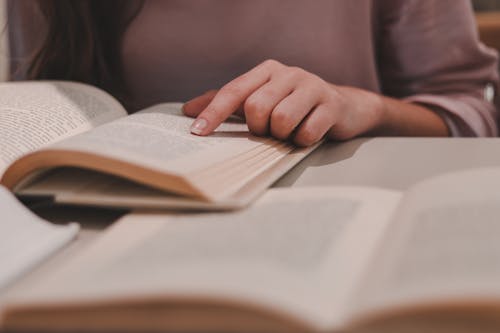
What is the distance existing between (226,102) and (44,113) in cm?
19

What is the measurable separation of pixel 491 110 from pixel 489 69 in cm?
9

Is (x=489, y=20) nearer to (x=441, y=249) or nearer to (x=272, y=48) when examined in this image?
(x=272, y=48)

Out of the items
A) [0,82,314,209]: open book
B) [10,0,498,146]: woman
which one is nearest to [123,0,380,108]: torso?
[10,0,498,146]: woman

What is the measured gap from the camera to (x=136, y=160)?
0.44 meters

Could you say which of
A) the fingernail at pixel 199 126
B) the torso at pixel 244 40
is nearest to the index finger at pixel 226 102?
the fingernail at pixel 199 126

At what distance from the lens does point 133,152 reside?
0.46m

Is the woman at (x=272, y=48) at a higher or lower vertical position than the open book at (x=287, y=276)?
lower

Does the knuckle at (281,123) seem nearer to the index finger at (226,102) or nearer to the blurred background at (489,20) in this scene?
the index finger at (226,102)

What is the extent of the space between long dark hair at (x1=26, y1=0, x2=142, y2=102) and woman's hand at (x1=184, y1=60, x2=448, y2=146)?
0.40 metres

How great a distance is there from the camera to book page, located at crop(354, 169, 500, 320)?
28cm

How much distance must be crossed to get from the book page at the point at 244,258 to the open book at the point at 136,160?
0.07 ft

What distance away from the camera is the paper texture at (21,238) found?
363mm

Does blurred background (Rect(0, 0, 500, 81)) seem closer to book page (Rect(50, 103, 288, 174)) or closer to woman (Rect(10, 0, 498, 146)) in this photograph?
woman (Rect(10, 0, 498, 146))

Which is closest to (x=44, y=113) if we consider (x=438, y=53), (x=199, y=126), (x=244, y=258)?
(x=199, y=126)
